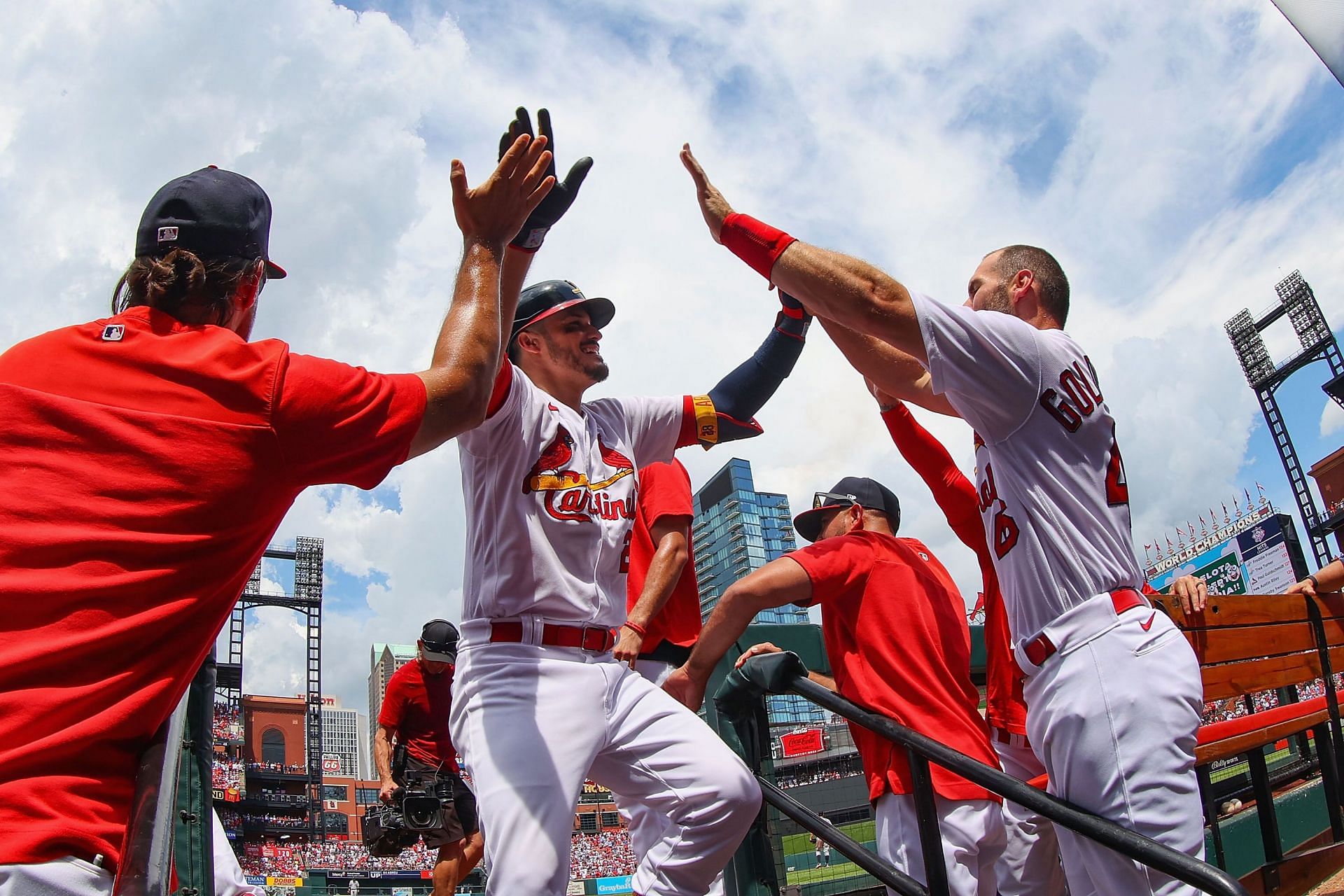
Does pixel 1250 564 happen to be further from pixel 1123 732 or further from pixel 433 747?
pixel 1123 732

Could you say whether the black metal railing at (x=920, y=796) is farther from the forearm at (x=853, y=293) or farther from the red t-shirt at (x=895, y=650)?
the forearm at (x=853, y=293)

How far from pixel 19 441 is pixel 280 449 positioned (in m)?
0.32

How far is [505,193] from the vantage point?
1.85 m

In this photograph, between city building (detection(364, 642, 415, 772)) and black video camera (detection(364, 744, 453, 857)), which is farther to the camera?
city building (detection(364, 642, 415, 772))

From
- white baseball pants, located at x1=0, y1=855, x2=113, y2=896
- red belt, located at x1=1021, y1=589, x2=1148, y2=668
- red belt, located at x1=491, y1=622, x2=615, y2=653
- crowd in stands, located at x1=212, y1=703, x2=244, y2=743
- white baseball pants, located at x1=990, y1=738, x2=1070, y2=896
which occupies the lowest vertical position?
white baseball pants, located at x1=990, y1=738, x2=1070, y2=896

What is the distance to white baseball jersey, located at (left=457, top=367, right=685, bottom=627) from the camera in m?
2.39

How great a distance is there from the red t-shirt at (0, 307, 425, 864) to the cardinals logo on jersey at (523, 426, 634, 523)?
1103 millimetres

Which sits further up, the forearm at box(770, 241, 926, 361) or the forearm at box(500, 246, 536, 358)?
the forearm at box(500, 246, 536, 358)

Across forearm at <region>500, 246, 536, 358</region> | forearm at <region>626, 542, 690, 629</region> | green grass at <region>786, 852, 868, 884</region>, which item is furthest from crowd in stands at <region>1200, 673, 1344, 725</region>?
green grass at <region>786, 852, 868, 884</region>

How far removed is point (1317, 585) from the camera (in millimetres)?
4191

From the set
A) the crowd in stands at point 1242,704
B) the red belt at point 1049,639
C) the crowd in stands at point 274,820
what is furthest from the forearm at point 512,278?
the crowd in stands at point 274,820

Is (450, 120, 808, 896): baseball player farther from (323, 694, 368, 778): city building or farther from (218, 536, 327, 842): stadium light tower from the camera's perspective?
(323, 694, 368, 778): city building

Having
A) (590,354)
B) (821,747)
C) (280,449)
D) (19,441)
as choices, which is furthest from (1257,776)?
(821,747)

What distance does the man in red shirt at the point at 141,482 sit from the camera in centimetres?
103
